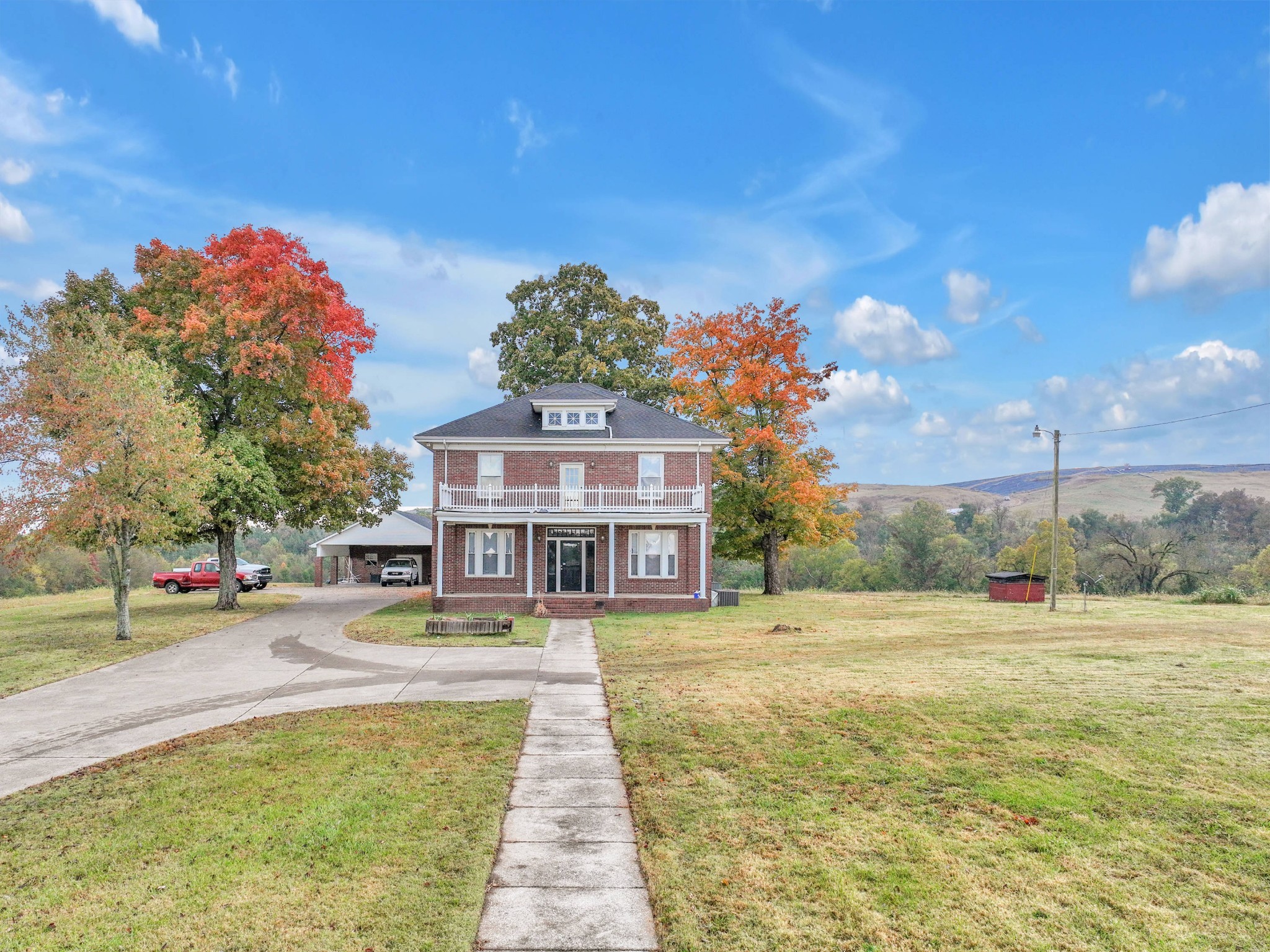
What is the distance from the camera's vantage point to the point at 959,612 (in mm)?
25703

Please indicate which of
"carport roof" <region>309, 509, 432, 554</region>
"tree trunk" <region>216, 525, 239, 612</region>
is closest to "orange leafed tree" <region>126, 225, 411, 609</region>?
"tree trunk" <region>216, 525, 239, 612</region>

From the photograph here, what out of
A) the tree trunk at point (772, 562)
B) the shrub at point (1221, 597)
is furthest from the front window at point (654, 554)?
the shrub at point (1221, 597)

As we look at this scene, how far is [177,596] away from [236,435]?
13161 millimetres

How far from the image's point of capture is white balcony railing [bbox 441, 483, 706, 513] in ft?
85.6

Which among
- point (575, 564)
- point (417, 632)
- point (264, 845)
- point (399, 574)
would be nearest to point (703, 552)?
point (575, 564)

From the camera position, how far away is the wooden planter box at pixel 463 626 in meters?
19.0

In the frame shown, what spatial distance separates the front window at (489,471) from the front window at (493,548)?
5.33 ft

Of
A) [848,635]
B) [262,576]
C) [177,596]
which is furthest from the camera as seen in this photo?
[262,576]

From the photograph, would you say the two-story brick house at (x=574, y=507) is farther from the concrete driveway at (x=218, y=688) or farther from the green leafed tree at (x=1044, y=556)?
the green leafed tree at (x=1044, y=556)

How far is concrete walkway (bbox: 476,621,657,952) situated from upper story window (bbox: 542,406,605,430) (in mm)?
18025

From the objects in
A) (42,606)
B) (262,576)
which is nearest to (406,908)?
(42,606)

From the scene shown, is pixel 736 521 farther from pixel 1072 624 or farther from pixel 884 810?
pixel 884 810

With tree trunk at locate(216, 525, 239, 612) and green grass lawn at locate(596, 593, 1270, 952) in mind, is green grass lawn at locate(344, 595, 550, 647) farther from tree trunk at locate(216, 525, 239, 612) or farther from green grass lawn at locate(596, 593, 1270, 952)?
tree trunk at locate(216, 525, 239, 612)

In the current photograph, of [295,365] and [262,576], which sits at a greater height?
[295,365]
